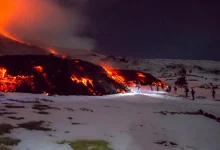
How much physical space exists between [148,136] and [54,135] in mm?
5840

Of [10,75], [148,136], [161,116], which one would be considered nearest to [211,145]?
[148,136]

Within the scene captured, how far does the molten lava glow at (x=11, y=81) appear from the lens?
3808cm

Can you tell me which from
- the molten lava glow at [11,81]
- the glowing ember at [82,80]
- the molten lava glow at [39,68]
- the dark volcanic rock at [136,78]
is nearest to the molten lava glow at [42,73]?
the molten lava glow at [39,68]

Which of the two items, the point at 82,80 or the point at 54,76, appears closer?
the point at 54,76

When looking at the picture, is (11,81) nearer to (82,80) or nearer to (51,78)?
(51,78)

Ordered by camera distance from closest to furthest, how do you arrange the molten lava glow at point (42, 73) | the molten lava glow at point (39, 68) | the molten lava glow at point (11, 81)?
the molten lava glow at point (11, 81) < the molten lava glow at point (42, 73) < the molten lava glow at point (39, 68)

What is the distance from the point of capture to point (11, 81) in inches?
1563

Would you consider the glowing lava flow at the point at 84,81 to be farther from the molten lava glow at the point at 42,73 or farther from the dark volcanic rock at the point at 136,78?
the dark volcanic rock at the point at 136,78

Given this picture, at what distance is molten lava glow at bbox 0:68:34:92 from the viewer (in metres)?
38.1

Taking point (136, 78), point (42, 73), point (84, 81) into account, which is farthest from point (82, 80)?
point (136, 78)

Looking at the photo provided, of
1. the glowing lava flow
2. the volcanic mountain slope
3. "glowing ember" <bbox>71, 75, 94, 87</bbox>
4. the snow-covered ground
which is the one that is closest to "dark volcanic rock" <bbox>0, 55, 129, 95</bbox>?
the glowing lava flow

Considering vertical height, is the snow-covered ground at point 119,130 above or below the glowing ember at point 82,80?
below

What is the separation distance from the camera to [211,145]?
57.2 ft

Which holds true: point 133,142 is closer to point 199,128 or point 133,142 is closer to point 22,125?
point 22,125
